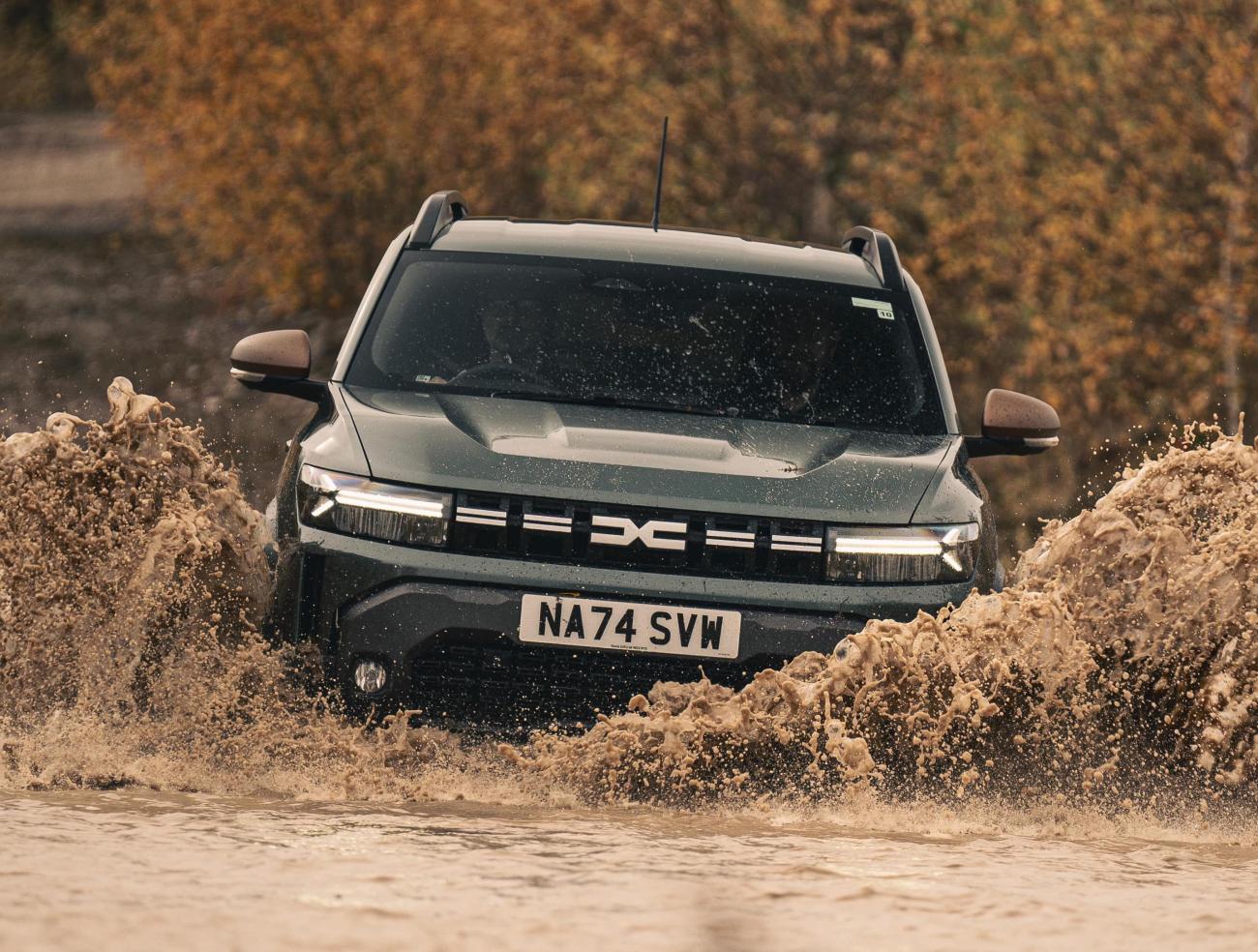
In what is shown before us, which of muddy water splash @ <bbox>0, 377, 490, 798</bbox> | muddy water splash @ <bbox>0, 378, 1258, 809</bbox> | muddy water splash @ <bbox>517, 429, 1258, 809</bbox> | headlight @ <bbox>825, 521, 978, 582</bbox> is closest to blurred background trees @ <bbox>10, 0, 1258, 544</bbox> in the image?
muddy water splash @ <bbox>0, 378, 1258, 809</bbox>

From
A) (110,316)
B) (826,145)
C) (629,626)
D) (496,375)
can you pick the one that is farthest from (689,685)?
(110,316)

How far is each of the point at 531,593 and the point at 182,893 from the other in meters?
1.43

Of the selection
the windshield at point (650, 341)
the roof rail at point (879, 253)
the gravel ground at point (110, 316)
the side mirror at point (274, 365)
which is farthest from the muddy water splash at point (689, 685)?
the gravel ground at point (110, 316)

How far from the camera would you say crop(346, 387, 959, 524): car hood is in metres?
6.07

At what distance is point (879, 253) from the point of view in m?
7.93

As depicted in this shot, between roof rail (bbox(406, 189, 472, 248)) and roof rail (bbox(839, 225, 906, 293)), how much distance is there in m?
1.47

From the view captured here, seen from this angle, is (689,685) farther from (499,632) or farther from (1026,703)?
(1026,703)

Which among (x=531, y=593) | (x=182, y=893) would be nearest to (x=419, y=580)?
(x=531, y=593)

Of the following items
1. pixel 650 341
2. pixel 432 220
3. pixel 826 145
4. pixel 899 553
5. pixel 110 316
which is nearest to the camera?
pixel 899 553

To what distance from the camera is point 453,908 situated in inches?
188

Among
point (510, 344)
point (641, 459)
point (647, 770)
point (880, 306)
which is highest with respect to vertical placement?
point (880, 306)

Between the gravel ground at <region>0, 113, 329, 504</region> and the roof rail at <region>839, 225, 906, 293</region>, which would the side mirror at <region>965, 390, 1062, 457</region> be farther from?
the gravel ground at <region>0, 113, 329, 504</region>

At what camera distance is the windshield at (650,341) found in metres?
7.00

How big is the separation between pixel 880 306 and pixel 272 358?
200 centimetres
